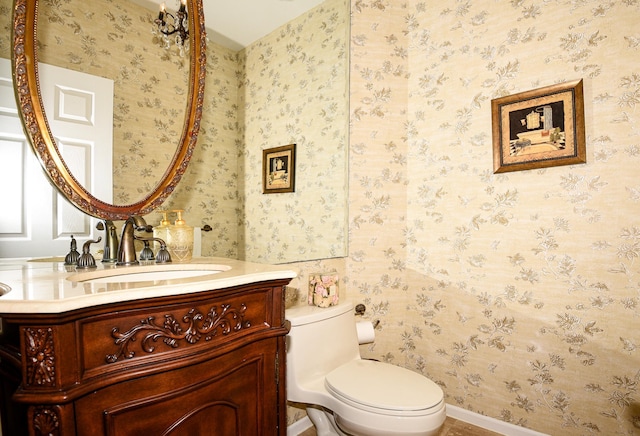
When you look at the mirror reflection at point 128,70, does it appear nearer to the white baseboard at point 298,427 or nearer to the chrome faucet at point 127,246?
the chrome faucet at point 127,246

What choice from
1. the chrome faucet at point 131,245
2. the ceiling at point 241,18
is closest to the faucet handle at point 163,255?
the chrome faucet at point 131,245

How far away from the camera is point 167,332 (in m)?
0.82

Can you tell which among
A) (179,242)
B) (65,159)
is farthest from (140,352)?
(65,159)

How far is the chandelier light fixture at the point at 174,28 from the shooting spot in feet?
4.48

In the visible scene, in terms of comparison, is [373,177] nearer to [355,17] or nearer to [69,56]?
[355,17]

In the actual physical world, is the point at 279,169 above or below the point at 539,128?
below

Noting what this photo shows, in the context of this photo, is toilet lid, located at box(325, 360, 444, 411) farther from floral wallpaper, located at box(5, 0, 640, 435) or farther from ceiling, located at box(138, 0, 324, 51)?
ceiling, located at box(138, 0, 324, 51)

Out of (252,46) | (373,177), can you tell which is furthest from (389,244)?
(252,46)

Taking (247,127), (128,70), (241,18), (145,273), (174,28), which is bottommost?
(145,273)

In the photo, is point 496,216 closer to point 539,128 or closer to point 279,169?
point 539,128

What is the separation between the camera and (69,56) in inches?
45.7

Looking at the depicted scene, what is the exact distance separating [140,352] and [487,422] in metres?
1.87

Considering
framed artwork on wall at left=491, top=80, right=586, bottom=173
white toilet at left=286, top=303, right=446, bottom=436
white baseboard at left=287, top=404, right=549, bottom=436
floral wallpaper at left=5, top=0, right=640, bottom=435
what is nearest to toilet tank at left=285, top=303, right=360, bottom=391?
white toilet at left=286, top=303, right=446, bottom=436

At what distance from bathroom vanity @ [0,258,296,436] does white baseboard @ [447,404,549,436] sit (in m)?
1.33
